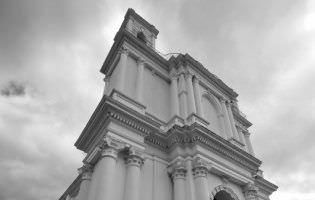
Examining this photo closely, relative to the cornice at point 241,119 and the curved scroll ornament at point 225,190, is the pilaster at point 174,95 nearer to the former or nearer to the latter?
the curved scroll ornament at point 225,190

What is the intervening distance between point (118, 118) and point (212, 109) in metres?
Answer: 10.1

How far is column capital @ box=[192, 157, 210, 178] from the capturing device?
543 inches

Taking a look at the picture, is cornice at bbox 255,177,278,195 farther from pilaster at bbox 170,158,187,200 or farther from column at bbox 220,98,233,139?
pilaster at bbox 170,158,187,200

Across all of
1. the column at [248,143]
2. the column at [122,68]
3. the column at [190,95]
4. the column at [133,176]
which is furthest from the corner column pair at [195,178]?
the column at [248,143]

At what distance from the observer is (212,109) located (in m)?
21.2


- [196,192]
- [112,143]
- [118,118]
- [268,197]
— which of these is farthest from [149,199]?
[268,197]

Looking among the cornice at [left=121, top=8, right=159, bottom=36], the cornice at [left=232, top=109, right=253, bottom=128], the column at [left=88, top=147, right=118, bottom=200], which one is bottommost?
the column at [left=88, top=147, right=118, bottom=200]

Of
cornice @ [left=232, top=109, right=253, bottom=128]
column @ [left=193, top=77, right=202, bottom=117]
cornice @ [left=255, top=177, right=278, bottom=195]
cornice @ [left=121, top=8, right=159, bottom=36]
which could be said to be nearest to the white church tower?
column @ [left=193, top=77, right=202, bottom=117]

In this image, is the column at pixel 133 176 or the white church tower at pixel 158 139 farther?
the white church tower at pixel 158 139

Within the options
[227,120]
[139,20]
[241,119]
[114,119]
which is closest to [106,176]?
[114,119]

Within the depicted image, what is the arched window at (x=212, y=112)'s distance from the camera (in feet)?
65.8

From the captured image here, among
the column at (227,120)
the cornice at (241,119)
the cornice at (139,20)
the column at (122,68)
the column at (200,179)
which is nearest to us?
the column at (200,179)

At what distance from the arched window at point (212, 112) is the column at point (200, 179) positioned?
6.13m

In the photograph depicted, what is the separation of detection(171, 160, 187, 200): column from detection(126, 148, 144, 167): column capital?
2.14 meters
